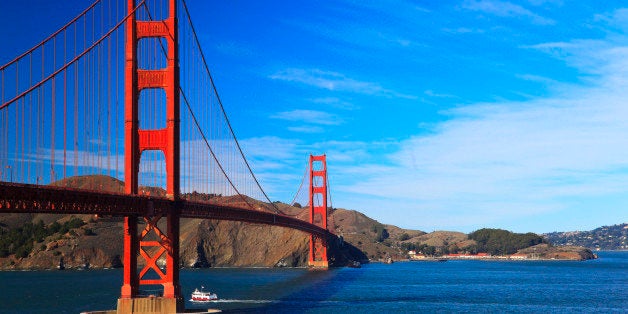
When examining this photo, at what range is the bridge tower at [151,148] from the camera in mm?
49375

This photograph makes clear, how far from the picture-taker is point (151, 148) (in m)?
52.1

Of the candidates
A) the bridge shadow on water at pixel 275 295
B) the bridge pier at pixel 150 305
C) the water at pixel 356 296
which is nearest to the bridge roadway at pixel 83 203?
the bridge pier at pixel 150 305

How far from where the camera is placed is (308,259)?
15512 centimetres

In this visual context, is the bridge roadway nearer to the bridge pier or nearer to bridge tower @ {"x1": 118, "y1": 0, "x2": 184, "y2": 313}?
bridge tower @ {"x1": 118, "y1": 0, "x2": 184, "y2": 313}

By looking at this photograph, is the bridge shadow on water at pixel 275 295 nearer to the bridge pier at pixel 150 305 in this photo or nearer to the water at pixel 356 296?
the water at pixel 356 296

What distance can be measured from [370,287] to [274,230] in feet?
243

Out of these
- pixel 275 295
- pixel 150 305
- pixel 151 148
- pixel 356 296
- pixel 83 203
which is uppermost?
pixel 151 148

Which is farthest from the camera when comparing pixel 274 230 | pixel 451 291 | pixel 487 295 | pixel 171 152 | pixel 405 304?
pixel 274 230

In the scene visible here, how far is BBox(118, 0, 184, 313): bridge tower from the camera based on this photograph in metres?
49.4

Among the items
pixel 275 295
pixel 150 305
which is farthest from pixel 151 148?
pixel 275 295

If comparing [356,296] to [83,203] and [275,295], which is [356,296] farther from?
[83,203]

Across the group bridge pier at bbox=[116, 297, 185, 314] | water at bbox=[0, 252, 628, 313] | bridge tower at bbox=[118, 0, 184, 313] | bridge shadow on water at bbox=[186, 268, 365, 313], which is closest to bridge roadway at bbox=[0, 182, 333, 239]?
bridge tower at bbox=[118, 0, 184, 313]

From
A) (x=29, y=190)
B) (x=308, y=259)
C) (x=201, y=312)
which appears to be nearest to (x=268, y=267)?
(x=308, y=259)

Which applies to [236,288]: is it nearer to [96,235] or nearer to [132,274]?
[132,274]
